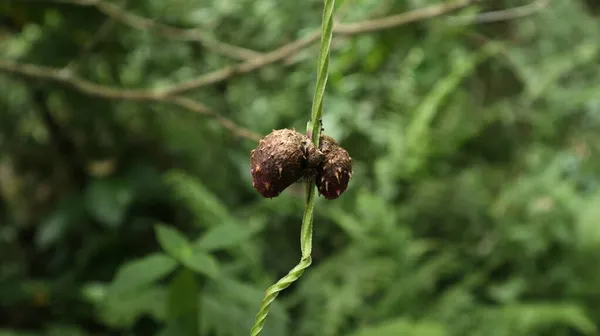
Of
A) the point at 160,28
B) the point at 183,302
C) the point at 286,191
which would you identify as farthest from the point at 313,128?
the point at 286,191

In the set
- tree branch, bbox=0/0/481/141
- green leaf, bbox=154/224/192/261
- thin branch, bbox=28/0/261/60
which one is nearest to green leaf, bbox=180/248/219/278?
green leaf, bbox=154/224/192/261

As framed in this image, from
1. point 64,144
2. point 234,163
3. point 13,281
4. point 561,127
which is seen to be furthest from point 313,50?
point 561,127

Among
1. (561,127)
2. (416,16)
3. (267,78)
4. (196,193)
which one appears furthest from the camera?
(561,127)

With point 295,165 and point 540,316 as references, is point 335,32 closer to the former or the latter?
point 295,165

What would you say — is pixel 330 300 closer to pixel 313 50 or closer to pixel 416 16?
pixel 313 50

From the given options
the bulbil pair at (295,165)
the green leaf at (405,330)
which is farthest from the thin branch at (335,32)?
the bulbil pair at (295,165)

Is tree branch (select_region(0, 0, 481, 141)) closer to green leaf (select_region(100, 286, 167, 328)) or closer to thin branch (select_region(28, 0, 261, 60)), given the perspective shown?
thin branch (select_region(28, 0, 261, 60))

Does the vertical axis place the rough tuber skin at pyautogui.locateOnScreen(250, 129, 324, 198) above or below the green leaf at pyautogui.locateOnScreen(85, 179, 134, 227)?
below
